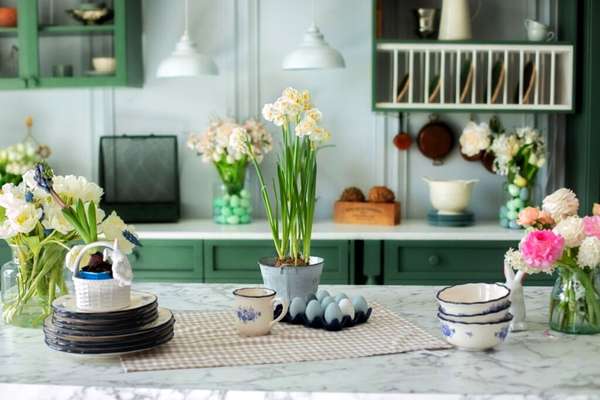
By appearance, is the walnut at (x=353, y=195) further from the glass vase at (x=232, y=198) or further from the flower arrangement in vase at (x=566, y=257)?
the flower arrangement in vase at (x=566, y=257)

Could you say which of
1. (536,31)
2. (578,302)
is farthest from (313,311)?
(536,31)

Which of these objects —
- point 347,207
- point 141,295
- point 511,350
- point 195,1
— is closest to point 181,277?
point 347,207

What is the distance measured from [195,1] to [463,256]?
1897mm

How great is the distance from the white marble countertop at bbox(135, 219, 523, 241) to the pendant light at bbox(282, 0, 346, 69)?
2.50 ft

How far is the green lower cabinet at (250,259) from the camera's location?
400cm

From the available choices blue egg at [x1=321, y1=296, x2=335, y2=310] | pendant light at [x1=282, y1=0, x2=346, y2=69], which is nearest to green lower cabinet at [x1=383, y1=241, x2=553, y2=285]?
pendant light at [x1=282, y1=0, x2=346, y2=69]

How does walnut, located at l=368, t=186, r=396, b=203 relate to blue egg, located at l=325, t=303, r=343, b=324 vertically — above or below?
above

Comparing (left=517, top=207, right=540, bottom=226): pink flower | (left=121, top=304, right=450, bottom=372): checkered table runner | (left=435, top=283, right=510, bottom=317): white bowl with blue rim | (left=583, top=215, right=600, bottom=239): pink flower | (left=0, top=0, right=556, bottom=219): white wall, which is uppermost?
(left=0, top=0, right=556, bottom=219): white wall

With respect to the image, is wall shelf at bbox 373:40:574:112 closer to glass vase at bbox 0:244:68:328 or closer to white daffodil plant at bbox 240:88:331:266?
white daffodil plant at bbox 240:88:331:266

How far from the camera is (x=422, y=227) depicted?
4152mm

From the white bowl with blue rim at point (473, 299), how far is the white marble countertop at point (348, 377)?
95mm

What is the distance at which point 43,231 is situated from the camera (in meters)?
2.15

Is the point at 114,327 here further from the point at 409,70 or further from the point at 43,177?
the point at 409,70

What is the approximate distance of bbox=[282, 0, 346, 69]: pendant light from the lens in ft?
12.7
